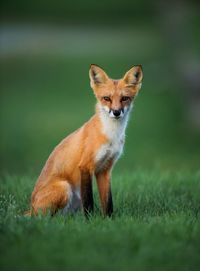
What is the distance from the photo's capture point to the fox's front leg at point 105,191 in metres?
8.14

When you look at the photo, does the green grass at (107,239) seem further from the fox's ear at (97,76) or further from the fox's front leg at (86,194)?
the fox's ear at (97,76)

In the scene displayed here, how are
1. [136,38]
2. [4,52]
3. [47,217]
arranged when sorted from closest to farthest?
[47,217] < [4,52] < [136,38]

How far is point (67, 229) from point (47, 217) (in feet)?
1.21

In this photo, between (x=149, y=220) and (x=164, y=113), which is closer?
(x=149, y=220)

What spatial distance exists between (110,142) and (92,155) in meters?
0.25

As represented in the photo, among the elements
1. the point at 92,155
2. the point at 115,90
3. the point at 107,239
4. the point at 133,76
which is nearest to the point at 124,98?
the point at 115,90

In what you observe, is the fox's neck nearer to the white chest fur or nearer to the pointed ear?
the white chest fur

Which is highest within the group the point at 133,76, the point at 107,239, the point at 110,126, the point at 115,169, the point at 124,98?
the point at 133,76

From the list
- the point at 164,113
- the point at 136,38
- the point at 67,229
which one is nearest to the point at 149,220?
the point at 67,229

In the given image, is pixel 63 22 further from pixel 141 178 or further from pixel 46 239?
pixel 46 239

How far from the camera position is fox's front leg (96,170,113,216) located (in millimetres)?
8141

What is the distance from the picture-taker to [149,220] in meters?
7.41

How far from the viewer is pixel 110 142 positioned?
26.4 ft

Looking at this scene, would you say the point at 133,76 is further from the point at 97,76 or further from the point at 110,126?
the point at 110,126
